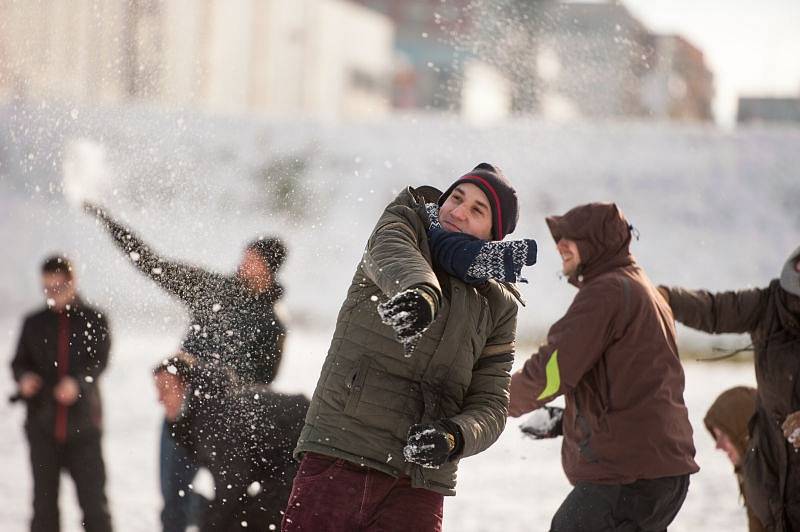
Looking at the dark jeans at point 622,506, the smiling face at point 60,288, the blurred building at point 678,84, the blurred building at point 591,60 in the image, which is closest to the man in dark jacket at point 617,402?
the dark jeans at point 622,506

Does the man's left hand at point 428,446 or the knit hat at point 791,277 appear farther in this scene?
the knit hat at point 791,277

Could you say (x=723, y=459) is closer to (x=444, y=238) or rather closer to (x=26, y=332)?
Result: (x=26, y=332)

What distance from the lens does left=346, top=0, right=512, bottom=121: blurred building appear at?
8.80m

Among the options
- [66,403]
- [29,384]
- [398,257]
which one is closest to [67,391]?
[66,403]

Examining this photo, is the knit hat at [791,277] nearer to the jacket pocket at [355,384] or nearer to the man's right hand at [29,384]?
the jacket pocket at [355,384]

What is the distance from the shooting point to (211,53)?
37281 mm

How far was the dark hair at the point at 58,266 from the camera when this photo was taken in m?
4.50

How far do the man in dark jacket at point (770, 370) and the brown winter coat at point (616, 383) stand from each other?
0.62 m

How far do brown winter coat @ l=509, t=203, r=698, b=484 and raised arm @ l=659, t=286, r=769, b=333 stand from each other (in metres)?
0.60

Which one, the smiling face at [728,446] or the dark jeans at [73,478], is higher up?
the smiling face at [728,446]

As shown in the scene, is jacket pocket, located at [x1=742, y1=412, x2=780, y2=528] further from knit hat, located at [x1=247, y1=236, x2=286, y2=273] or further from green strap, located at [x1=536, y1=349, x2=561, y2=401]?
knit hat, located at [x1=247, y1=236, x2=286, y2=273]

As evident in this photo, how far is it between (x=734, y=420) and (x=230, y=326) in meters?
2.00

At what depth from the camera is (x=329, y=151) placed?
1656 centimetres

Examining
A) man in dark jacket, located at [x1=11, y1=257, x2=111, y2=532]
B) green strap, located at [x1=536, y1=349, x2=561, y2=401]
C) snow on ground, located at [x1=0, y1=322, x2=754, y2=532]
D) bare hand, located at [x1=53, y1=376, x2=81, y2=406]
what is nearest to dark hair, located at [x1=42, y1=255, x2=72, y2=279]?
man in dark jacket, located at [x1=11, y1=257, x2=111, y2=532]
